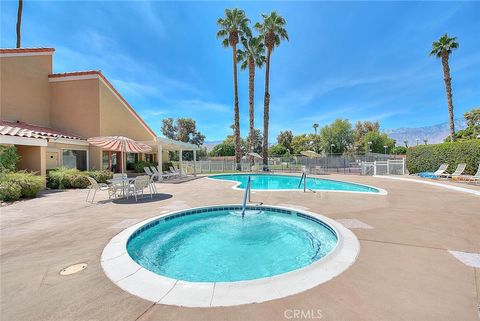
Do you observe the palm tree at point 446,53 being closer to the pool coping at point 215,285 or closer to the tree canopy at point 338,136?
the tree canopy at point 338,136

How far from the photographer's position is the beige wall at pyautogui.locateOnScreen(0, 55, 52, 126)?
40.7ft

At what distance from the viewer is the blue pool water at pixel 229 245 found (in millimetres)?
3699

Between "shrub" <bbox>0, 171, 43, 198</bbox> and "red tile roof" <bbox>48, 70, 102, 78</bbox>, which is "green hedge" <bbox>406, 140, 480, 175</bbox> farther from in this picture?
"red tile roof" <bbox>48, 70, 102, 78</bbox>

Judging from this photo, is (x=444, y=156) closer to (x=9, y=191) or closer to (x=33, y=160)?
(x=9, y=191)

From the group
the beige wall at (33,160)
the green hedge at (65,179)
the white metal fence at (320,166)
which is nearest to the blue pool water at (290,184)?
the white metal fence at (320,166)

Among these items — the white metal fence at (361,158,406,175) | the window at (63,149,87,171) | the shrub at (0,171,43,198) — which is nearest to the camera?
the shrub at (0,171,43,198)

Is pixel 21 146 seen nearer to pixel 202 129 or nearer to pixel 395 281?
pixel 395 281

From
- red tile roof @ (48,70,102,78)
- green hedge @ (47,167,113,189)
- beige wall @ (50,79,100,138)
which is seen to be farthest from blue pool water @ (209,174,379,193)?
red tile roof @ (48,70,102,78)

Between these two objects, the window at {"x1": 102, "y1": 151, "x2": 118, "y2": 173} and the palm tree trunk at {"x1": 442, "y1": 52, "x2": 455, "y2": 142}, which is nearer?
the window at {"x1": 102, "y1": 151, "x2": 118, "y2": 173}

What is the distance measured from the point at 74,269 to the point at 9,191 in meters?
7.64

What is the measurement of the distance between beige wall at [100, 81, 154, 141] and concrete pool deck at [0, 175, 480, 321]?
10907 mm

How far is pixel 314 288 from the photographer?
2475mm

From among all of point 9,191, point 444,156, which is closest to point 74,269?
point 9,191

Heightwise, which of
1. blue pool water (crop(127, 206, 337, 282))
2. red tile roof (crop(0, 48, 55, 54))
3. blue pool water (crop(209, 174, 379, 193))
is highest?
red tile roof (crop(0, 48, 55, 54))
